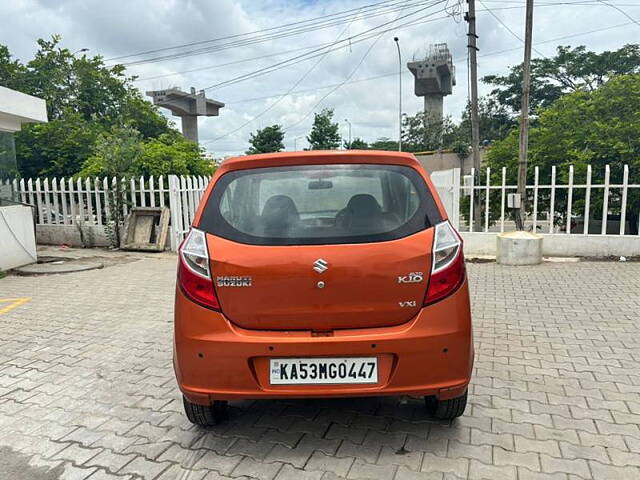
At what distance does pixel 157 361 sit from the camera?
406 centimetres

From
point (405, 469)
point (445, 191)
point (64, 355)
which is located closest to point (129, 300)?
point (64, 355)

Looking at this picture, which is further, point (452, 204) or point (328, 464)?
point (452, 204)

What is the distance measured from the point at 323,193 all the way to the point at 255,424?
1433mm

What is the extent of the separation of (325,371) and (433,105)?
53.5 m

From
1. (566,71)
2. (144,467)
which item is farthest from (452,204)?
(566,71)

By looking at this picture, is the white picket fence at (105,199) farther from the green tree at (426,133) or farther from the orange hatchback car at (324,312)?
the green tree at (426,133)

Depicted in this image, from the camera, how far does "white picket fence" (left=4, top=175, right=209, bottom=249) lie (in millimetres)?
10242

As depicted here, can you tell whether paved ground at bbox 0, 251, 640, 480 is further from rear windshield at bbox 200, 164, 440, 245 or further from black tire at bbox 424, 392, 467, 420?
rear windshield at bbox 200, 164, 440, 245

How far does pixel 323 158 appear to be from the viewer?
2.68 m

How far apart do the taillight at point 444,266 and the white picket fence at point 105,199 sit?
847 centimetres

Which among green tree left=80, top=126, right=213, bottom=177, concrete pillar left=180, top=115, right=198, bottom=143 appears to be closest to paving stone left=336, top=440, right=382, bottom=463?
green tree left=80, top=126, right=213, bottom=177

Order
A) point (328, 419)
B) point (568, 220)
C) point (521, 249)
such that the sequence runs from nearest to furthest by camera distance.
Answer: point (328, 419)
point (521, 249)
point (568, 220)

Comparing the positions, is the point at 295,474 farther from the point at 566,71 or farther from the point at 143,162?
the point at 566,71

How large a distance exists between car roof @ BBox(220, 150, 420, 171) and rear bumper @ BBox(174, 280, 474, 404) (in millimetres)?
794
